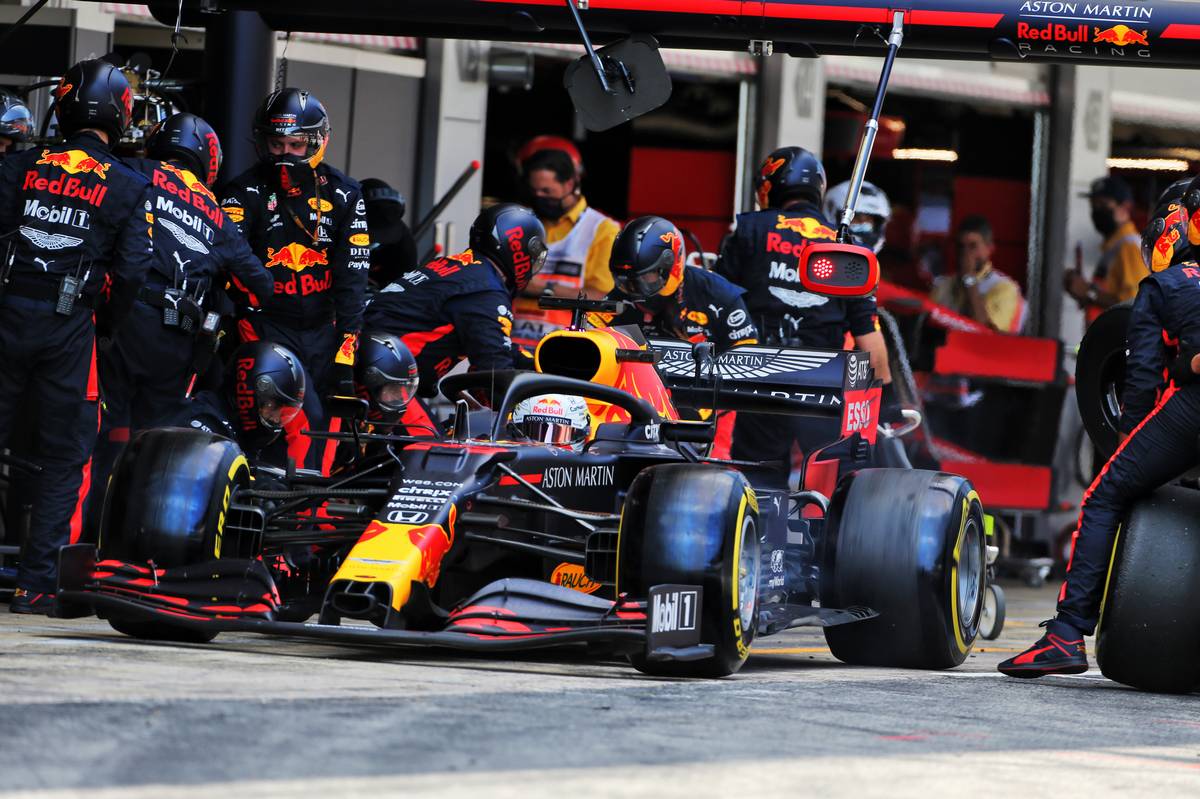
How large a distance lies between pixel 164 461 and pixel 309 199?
289 cm

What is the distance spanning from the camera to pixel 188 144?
9.03 m

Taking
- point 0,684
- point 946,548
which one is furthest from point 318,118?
point 0,684

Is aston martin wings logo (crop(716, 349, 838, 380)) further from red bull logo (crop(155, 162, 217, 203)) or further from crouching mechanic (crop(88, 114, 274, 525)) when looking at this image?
red bull logo (crop(155, 162, 217, 203))

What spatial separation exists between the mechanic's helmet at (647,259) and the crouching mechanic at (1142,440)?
2544 mm

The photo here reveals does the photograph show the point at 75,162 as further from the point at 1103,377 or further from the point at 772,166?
the point at 1103,377

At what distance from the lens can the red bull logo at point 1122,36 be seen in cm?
962

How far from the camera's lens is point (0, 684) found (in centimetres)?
498

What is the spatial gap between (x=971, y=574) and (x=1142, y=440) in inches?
36.7

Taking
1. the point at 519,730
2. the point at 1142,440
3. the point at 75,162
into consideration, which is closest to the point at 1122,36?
the point at 1142,440

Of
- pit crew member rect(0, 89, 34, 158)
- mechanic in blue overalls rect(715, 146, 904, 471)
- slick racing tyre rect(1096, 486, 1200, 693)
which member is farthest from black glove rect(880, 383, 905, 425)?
pit crew member rect(0, 89, 34, 158)

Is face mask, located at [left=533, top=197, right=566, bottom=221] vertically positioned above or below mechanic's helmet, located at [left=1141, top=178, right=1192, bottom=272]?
above

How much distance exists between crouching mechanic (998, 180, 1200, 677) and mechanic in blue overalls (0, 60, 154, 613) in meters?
3.72

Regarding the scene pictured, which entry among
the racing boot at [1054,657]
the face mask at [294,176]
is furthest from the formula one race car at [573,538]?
the face mask at [294,176]

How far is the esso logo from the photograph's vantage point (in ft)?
26.7
